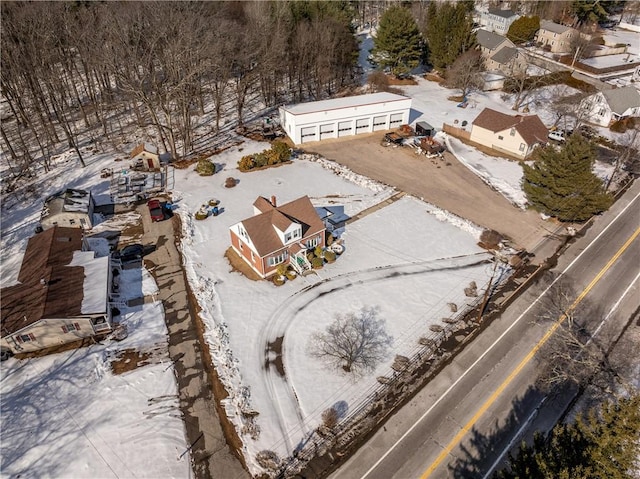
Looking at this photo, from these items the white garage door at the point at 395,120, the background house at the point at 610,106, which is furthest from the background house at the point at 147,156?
the background house at the point at 610,106

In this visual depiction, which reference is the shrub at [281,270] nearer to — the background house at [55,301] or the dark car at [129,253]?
the dark car at [129,253]

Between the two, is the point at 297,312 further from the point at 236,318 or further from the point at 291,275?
the point at 236,318

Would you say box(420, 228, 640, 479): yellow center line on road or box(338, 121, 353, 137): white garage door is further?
box(338, 121, 353, 137): white garage door

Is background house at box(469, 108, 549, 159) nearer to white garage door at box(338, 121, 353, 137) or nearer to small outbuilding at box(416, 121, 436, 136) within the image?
small outbuilding at box(416, 121, 436, 136)

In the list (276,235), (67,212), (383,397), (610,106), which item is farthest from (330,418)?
(610,106)

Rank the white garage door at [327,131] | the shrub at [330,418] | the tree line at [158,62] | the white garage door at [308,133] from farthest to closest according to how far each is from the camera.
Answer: the white garage door at [327,131], the white garage door at [308,133], the tree line at [158,62], the shrub at [330,418]

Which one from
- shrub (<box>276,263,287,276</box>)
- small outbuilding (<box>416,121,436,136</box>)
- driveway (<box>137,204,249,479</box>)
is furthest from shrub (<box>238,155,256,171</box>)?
small outbuilding (<box>416,121,436,136</box>)
